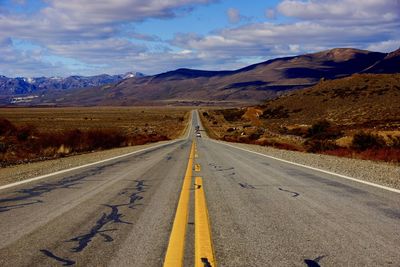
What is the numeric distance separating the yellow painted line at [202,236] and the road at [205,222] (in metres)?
0.03

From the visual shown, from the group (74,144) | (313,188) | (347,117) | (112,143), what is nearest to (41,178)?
(313,188)

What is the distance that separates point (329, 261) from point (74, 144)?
25789 millimetres

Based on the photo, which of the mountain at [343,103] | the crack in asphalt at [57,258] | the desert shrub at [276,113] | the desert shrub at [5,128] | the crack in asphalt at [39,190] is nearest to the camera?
the crack in asphalt at [57,258]

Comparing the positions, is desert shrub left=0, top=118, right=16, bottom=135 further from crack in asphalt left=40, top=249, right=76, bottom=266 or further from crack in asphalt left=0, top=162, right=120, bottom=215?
crack in asphalt left=40, top=249, right=76, bottom=266

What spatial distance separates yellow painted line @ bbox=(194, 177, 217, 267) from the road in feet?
0.09

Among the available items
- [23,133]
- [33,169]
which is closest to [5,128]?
[23,133]

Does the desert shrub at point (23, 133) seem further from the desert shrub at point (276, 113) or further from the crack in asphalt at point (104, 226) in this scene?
the desert shrub at point (276, 113)

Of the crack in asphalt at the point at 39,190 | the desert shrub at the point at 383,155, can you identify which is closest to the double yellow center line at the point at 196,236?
the crack in asphalt at the point at 39,190

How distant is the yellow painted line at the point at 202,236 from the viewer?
15.4ft

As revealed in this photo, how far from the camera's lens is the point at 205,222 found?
6.42 m

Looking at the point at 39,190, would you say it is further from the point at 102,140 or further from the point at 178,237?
the point at 102,140

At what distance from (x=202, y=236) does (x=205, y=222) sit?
30.8 inches

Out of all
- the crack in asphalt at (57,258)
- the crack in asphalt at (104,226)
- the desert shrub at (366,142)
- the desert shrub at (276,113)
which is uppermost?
the desert shrub at (276,113)

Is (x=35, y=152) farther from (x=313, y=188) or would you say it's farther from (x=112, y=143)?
(x=313, y=188)
